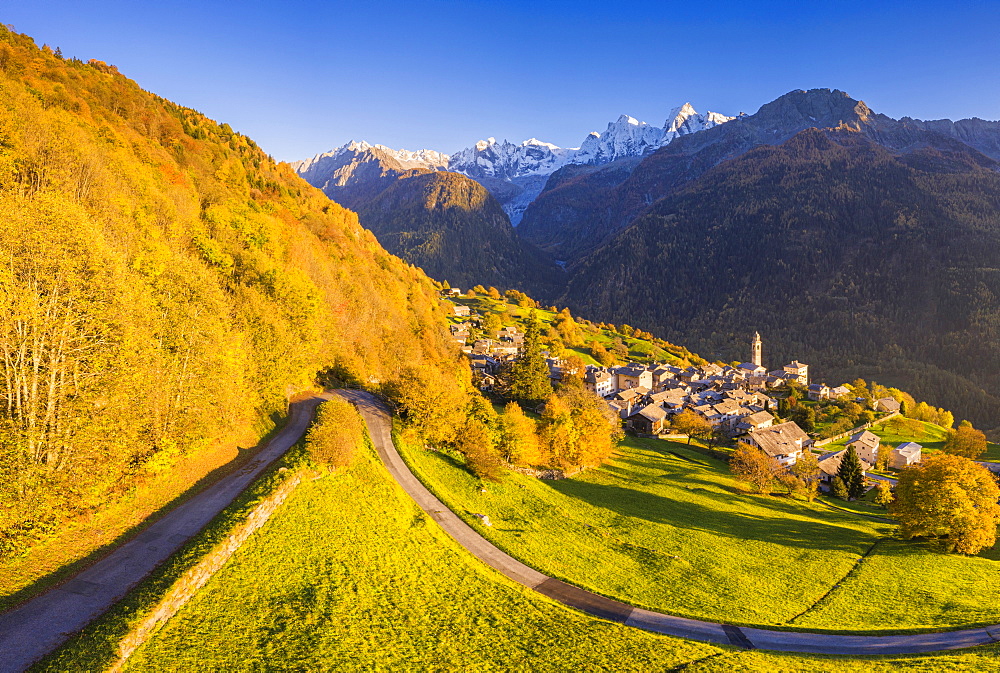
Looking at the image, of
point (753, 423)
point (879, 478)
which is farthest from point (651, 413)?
point (879, 478)

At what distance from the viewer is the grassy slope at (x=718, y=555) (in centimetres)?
2498

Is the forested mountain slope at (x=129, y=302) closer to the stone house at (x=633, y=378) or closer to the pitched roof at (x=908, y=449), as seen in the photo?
the stone house at (x=633, y=378)

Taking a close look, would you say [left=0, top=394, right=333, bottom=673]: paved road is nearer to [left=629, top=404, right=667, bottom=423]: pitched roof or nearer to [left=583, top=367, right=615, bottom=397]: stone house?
[left=629, top=404, right=667, bottom=423]: pitched roof

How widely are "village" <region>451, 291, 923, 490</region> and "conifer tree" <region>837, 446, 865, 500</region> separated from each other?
2.46m

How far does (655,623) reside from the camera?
21.4 meters

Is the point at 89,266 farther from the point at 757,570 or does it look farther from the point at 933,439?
the point at 933,439

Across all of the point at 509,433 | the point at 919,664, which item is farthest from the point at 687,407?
the point at 919,664

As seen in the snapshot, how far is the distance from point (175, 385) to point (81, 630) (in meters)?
12.1

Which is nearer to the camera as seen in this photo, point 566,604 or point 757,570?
point 566,604

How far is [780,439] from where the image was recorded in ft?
230

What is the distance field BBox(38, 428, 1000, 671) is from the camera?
1379 cm

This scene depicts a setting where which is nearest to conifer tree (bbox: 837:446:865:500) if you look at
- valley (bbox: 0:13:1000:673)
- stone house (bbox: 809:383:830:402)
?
valley (bbox: 0:13:1000:673)

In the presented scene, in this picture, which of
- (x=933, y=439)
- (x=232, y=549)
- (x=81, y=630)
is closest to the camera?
(x=81, y=630)

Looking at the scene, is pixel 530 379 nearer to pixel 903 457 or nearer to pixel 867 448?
pixel 867 448
